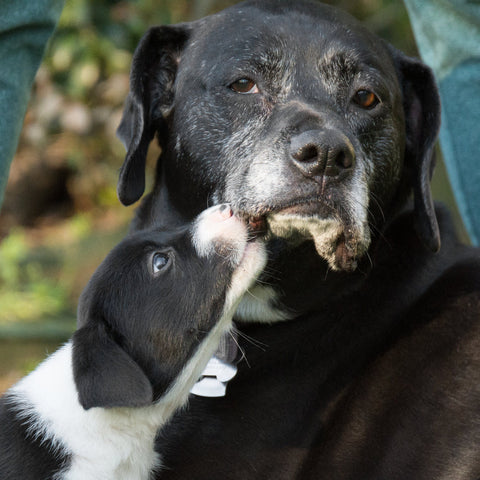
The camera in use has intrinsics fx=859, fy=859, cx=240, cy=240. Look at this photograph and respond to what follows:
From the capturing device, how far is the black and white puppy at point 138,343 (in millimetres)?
2736

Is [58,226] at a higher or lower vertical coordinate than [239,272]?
lower

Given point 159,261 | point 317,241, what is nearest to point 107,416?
point 159,261

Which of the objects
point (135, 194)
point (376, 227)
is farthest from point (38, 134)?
point (376, 227)

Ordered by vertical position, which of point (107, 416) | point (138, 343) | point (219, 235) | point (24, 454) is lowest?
point (24, 454)

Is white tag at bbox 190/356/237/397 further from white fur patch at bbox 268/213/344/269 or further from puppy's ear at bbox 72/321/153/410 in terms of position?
white fur patch at bbox 268/213/344/269

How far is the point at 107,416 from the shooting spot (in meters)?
2.79

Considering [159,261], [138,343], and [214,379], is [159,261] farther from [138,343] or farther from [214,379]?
[214,379]

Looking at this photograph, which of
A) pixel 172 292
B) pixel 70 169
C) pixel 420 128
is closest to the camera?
pixel 172 292

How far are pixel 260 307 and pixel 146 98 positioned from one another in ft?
2.99

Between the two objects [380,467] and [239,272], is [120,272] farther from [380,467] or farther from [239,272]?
[380,467]

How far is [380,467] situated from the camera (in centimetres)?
292

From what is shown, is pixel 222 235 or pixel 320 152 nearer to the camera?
pixel 320 152

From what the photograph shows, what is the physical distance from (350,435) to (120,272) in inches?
37.9

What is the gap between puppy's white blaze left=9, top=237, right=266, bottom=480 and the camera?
275 centimetres
